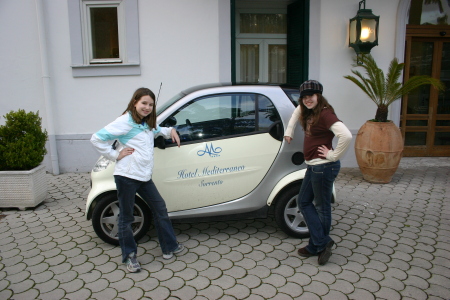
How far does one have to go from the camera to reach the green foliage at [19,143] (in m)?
5.07

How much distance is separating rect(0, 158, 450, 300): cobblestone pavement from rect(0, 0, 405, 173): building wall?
2.22 meters

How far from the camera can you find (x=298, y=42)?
7.43 metres

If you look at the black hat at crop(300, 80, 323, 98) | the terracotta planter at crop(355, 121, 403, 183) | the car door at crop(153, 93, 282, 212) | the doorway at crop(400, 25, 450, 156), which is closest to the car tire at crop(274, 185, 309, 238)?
the car door at crop(153, 93, 282, 212)

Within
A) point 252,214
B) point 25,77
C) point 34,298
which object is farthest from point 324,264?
point 25,77

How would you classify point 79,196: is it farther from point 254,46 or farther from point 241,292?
point 254,46

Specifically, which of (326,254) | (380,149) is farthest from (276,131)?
(380,149)

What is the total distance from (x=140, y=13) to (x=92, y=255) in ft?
15.4

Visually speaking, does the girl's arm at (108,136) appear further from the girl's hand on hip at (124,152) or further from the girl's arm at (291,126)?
the girl's arm at (291,126)

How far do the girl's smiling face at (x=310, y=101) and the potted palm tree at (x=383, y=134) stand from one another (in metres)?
3.26

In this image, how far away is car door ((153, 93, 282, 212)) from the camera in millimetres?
3844

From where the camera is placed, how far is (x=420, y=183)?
629cm

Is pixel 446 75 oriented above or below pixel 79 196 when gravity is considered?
above

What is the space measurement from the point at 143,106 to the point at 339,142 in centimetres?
174

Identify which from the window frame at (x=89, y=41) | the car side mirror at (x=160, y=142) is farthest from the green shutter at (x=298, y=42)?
the car side mirror at (x=160, y=142)
